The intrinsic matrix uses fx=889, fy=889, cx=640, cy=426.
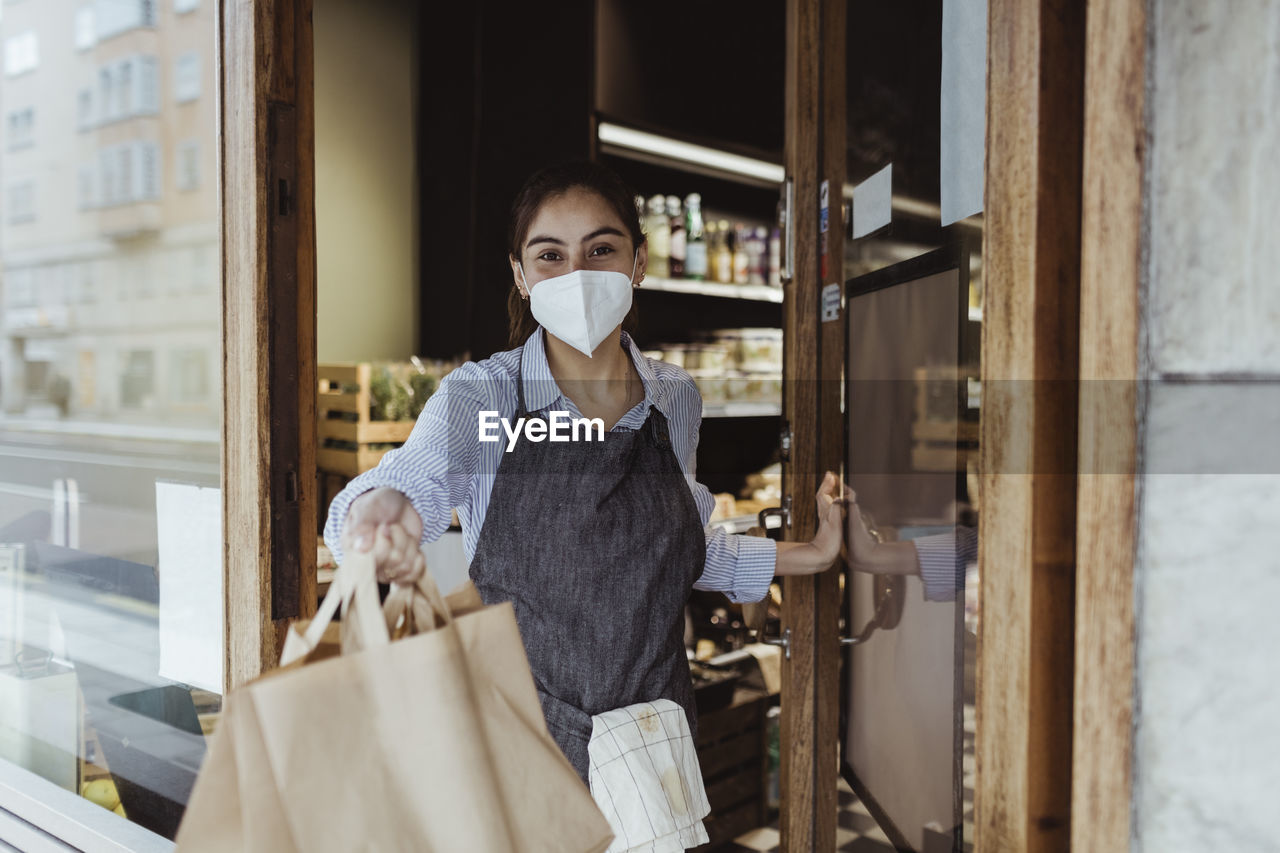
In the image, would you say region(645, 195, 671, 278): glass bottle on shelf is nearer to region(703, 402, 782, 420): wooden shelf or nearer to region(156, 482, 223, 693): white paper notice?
region(703, 402, 782, 420): wooden shelf

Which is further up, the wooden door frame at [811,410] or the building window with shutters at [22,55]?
Answer: the building window with shutters at [22,55]

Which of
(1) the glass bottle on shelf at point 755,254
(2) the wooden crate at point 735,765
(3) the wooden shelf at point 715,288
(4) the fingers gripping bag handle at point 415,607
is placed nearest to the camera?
(4) the fingers gripping bag handle at point 415,607

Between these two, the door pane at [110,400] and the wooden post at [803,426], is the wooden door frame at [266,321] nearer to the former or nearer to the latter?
the door pane at [110,400]

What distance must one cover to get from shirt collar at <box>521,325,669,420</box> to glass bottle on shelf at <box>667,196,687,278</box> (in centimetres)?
172

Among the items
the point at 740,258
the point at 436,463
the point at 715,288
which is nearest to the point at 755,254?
the point at 740,258

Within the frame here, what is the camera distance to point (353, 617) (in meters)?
0.88

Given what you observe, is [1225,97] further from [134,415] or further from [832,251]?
[134,415]

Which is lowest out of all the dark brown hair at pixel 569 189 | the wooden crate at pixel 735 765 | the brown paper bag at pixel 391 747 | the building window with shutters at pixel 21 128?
the wooden crate at pixel 735 765

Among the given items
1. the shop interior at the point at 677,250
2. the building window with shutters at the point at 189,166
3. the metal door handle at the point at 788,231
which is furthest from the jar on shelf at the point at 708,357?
the building window with shutters at the point at 189,166

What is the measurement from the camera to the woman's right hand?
0.94 metres

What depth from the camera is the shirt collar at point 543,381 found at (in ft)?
4.56

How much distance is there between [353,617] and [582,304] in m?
0.65

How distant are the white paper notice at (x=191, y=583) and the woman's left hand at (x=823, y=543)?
107 cm

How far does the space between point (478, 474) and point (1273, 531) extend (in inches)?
39.0
